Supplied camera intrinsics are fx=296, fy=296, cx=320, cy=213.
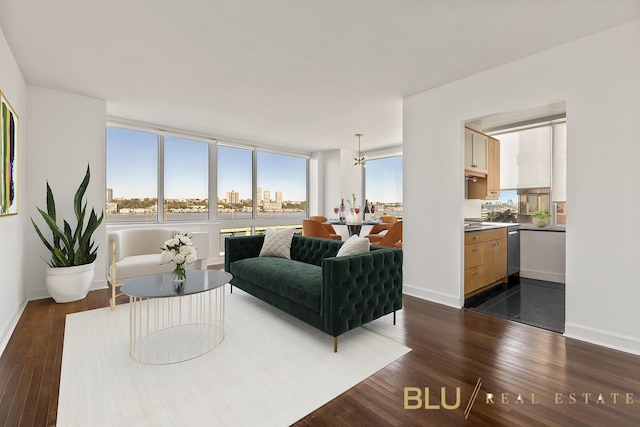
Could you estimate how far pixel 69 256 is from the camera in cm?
371

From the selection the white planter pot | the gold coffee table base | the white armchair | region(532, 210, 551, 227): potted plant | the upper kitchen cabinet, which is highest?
the upper kitchen cabinet

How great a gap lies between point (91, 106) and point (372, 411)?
5004mm

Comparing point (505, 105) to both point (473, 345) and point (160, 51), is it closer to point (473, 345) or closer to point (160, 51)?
point (473, 345)

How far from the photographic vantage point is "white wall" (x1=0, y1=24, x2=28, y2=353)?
105 inches

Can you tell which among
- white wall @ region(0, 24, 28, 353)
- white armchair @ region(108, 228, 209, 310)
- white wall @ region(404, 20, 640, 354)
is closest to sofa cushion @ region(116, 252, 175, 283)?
white armchair @ region(108, 228, 209, 310)

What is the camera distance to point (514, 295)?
12.9 ft

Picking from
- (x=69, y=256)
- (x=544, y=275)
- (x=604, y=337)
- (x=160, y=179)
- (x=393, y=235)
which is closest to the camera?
(x=604, y=337)

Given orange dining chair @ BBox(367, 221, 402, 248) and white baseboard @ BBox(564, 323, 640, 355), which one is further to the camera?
orange dining chair @ BBox(367, 221, 402, 248)

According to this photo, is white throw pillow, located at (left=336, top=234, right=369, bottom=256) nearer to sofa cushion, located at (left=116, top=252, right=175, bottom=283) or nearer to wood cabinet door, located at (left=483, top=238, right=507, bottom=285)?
wood cabinet door, located at (left=483, top=238, right=507, bottom=285)

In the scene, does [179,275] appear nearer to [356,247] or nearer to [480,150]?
[356,247]

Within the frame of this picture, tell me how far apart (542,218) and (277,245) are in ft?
13.8

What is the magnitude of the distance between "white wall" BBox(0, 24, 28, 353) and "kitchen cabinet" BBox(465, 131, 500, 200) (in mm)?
5628

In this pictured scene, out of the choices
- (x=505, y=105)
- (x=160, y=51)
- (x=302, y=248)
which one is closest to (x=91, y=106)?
(x=160, y=51)

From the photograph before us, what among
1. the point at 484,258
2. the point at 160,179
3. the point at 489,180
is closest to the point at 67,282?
the point at 160,179
